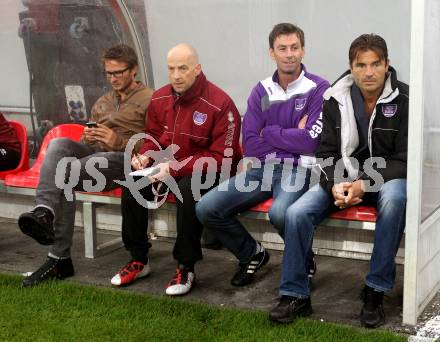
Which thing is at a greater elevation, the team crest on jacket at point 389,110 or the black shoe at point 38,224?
the team crest on jacket at point 389,110

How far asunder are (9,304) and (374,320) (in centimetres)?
208

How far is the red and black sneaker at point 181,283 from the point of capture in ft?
15.4

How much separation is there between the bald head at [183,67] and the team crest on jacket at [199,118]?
6.7 inches

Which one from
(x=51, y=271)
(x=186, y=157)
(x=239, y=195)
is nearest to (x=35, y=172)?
(x=51, y=271)

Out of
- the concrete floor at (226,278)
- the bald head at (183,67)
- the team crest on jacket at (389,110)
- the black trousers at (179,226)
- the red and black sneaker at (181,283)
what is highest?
the bald head at (183,67)

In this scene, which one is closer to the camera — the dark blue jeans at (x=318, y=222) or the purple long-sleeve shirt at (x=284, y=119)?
the dark blue jeans at (x=318, y=222)

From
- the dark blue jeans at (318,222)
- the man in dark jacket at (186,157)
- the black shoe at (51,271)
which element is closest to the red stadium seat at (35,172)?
the black shoe at (51,271)

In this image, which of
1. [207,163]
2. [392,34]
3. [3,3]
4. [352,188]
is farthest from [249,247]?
[3,3]

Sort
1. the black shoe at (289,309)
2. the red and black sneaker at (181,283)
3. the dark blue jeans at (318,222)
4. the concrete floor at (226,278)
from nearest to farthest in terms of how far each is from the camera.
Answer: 1. the dark blue jeans at (318,222)
2. the black shoe at (289,309)
3. the concrete floor at (226,278)
4. the red and black sneaker at (181,283)

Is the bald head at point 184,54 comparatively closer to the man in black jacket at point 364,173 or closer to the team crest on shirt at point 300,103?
the team crest on shirt at point 300,103

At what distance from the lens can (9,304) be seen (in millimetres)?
4625

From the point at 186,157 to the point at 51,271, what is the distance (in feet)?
3.71

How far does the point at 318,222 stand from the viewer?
4.30 metres

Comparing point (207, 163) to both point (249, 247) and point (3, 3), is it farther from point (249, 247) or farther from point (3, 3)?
point (3, 3)
